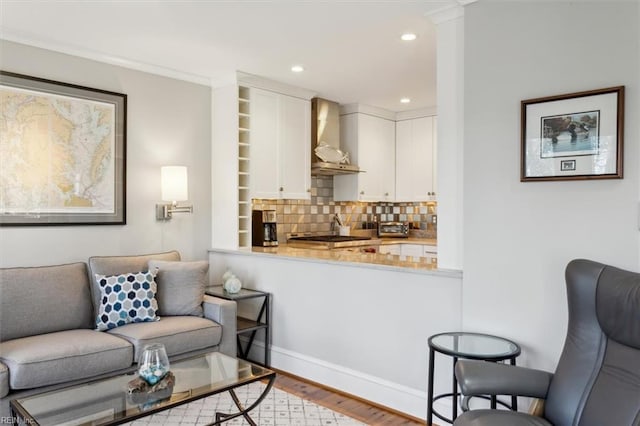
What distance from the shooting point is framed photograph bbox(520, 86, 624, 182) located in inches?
84.4

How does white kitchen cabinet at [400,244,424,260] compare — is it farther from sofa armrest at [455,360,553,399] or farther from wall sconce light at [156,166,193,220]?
sofa armrest at [455,360,553,399]

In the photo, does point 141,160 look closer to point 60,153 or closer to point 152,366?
point 60,153

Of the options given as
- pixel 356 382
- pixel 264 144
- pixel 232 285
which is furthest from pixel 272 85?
pixel 356 382

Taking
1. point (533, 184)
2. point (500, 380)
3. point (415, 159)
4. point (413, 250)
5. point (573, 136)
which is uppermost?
point (415, 159)

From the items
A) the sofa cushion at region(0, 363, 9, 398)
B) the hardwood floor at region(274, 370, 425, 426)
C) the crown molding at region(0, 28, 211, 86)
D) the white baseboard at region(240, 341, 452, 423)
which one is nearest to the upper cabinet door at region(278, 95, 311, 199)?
the crown molding at region(0, 28, 211, 86)

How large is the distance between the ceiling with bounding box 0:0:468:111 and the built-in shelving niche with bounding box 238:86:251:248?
30 centimetres

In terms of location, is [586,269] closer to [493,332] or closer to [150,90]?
[493,332]

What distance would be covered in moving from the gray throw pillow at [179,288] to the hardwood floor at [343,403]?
86 centimetres

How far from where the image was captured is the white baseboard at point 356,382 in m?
2.93

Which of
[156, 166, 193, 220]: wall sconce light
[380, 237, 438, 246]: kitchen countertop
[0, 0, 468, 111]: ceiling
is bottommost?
[380, 237, 438, 246]: kitchen countertop

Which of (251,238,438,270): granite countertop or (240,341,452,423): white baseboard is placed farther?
(251,238,438,270): granite countertop

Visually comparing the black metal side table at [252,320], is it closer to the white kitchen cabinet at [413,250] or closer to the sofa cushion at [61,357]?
the sofa cushion at [61,357]

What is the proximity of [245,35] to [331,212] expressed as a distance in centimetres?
292

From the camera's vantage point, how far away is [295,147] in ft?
15.6
